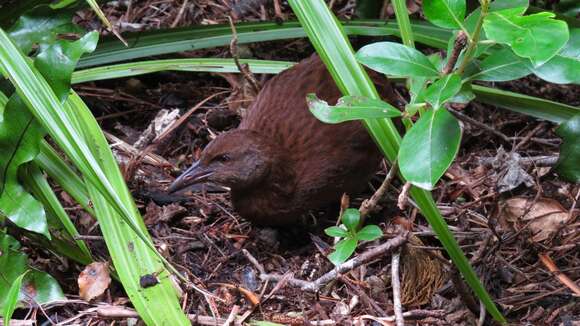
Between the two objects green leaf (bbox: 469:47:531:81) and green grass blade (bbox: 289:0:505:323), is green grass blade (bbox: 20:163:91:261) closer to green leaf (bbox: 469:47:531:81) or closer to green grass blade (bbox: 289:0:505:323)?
green grass blade (bbox: 289:0:505:323)

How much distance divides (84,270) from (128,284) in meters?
0.26

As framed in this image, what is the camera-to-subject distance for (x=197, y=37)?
129 inches

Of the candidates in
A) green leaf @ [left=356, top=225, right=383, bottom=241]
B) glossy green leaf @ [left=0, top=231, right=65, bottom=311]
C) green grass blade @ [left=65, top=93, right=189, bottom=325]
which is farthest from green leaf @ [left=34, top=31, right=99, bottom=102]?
green leaf @ [left=356, top=225, right=383, bottom=241]

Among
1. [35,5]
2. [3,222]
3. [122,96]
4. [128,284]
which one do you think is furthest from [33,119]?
[122,96]

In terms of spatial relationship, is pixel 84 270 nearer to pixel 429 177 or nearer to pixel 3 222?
pixel 3 222

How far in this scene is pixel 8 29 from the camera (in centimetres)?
287

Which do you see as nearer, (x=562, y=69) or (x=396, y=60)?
(x=562, y=69)

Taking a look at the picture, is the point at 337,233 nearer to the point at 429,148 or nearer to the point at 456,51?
the point at 429,148

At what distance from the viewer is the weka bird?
2.75m

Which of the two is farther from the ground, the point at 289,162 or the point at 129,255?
the point at 129,255

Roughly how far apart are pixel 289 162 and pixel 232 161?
0.22 meters

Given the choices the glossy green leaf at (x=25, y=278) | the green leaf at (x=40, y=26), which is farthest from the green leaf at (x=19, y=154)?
the green leaf at (x=40, y=26)

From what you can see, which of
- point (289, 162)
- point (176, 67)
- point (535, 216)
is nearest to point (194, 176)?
point (289, 162)

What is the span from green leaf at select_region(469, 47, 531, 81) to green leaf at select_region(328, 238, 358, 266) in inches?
24.3
